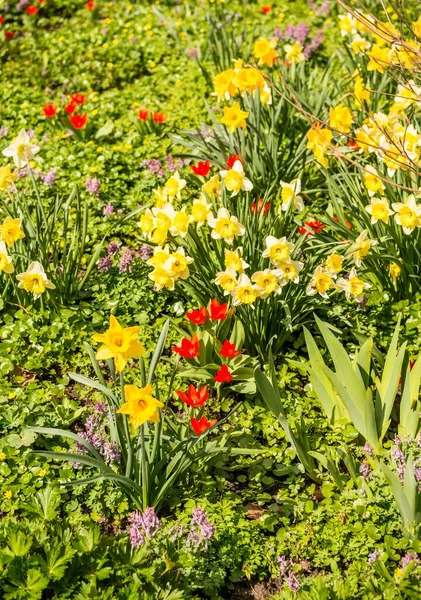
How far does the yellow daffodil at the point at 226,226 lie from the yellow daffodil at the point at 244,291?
217mm

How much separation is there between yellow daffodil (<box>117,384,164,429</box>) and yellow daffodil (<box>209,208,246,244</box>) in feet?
3.35

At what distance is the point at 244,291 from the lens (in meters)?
2.98

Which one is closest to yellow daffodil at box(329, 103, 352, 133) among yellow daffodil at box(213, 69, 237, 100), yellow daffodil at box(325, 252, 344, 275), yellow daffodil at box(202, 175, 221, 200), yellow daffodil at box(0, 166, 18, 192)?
yellow daffodil at box(213, 69, 237, 100)

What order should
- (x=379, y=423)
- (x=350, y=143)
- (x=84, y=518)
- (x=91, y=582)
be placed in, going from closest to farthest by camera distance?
1. (x=91, y=582)
2. (x=84, y=518)
3. (x=379, y=423)
4. (x=350, y=143)

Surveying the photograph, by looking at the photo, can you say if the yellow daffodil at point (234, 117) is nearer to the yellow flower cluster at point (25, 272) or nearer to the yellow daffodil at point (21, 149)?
the yellow daffodil at point (21, 149)

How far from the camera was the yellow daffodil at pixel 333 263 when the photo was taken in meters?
3.07

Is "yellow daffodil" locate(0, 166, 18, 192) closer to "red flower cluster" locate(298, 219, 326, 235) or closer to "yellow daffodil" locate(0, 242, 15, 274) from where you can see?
"yellow daffodil" locate(0, 242, 15, 274)

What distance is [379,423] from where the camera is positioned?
9.73 ft

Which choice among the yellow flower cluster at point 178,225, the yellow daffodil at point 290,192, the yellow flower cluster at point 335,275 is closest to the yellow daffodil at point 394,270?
the yellow flower cluster at point 335,275

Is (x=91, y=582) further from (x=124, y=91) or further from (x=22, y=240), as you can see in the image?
(x=124, y=91)

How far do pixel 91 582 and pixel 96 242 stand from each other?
235 cm

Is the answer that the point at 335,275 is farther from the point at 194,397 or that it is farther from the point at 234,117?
the point at 234,117

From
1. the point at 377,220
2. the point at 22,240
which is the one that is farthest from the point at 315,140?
the point at 22,240

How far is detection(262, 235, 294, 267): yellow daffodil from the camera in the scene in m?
2.98
